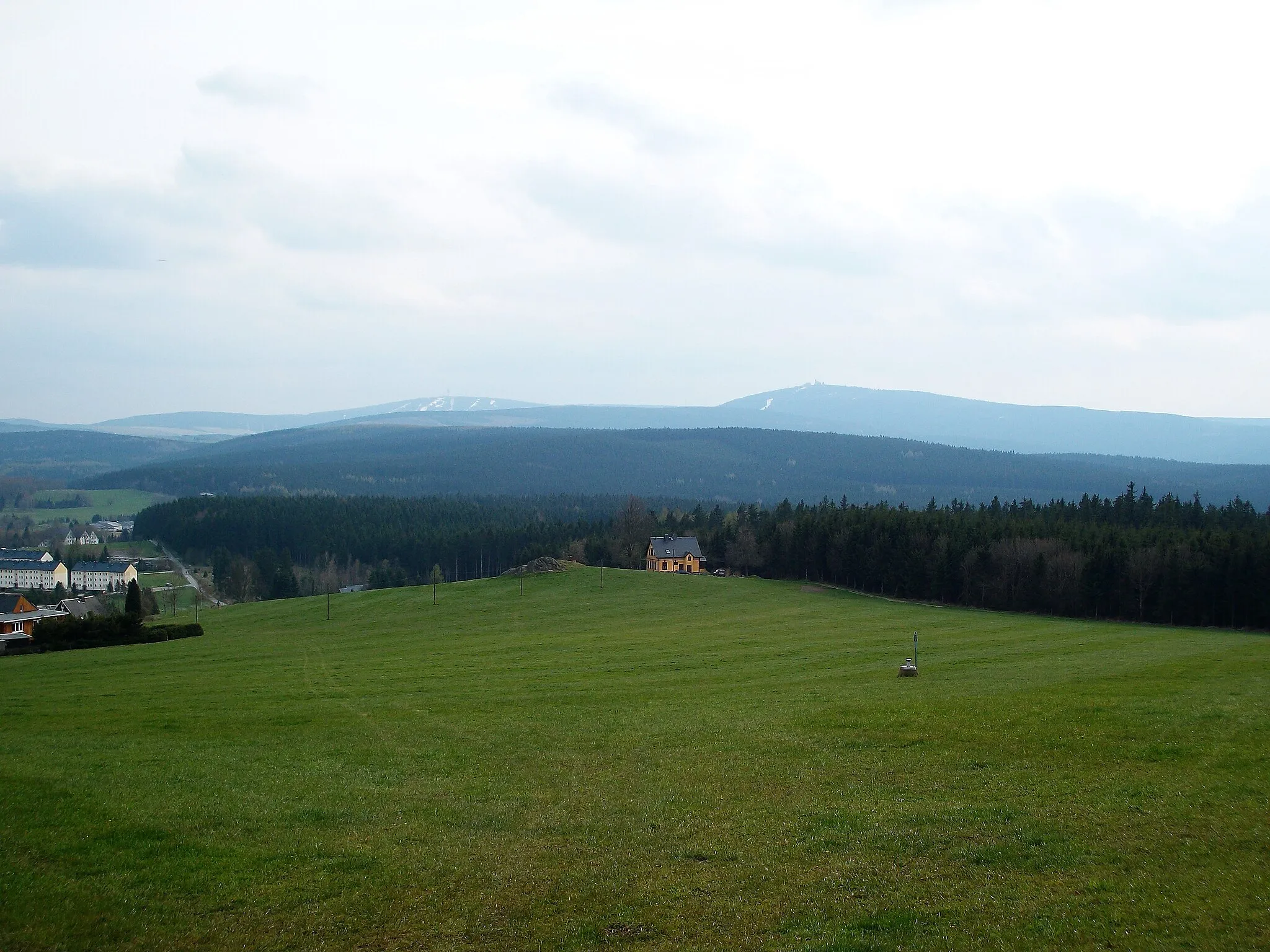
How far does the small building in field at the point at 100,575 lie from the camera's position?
434ft

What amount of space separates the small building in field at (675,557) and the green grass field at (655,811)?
74209 millimetres

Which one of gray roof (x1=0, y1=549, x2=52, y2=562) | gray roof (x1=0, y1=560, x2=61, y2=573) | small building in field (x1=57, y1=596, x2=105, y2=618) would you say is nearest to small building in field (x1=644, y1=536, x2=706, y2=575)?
small building in field (x1=57, y1=596, x2=105, y2=618)

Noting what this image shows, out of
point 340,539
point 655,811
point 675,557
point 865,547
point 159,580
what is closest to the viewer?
point 655,811

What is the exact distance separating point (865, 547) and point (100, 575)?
115m

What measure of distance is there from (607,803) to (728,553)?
309 ft

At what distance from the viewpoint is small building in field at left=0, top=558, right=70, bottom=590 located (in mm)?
130250

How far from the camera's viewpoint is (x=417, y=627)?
231ft

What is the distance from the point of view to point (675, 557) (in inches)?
4486

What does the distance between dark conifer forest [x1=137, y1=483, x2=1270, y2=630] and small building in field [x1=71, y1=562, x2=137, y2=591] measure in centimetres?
1356

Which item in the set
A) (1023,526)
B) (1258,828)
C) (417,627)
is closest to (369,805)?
(1258,828)

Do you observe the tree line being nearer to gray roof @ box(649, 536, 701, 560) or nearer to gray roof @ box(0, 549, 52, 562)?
gray roof @ box(649, 536, 701, 560)

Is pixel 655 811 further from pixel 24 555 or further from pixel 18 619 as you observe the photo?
pixel 24 555

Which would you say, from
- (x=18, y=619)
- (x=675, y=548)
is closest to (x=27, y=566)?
(x=18, y=619)

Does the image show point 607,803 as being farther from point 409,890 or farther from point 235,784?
point 235,784
